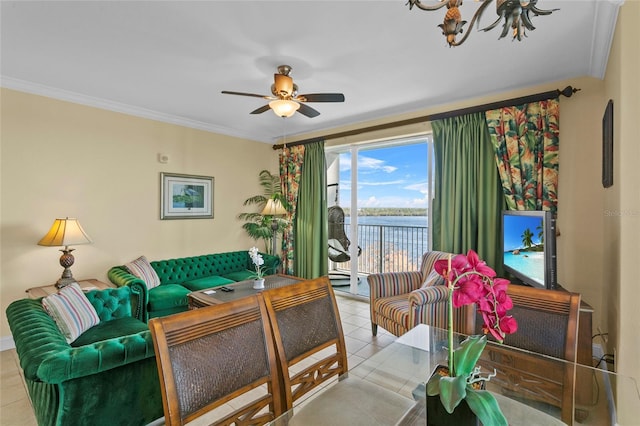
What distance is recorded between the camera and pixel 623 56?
179cm

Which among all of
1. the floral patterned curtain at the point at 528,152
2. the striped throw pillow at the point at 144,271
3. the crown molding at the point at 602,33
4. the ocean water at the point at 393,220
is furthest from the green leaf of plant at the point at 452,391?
the striped throw pillow at the point at 144,271

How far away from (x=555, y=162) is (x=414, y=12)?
207 cm

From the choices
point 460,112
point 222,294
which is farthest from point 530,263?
point 222,294

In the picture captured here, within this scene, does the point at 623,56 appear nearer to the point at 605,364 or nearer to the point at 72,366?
the point at 605,364

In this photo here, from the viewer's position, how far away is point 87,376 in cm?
142

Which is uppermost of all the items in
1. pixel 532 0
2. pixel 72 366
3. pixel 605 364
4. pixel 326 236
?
pixel 532 0

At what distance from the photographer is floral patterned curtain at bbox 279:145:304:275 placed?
516 centimetres

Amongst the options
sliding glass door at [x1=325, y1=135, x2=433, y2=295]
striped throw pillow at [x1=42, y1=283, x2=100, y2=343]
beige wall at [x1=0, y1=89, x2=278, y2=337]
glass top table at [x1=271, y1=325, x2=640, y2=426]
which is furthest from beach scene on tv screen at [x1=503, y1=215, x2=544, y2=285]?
beige wall at [x1=0, y1=89, x2=278, y2=337]

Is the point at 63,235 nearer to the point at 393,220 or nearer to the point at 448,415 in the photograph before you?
the point at 448,415

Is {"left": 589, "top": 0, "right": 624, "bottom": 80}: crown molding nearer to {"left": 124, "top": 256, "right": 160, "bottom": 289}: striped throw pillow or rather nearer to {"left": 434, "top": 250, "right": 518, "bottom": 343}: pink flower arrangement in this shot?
{"left": 434, "top": 250, "right": 518, "bottom": 343}: pink flower arrangement

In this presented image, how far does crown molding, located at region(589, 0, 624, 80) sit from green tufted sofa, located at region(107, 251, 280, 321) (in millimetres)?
4283

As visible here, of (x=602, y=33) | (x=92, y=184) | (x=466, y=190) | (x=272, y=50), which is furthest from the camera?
(x=92, y=184)

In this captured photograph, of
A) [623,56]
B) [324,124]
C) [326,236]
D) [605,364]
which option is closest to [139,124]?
[324,124]

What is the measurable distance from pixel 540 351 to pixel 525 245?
1251 mm
